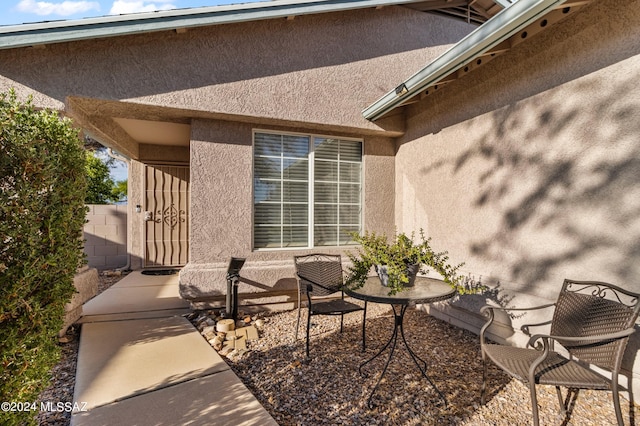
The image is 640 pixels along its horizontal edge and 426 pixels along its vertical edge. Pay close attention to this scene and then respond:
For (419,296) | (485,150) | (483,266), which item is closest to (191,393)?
(419,296)

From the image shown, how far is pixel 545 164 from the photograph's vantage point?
3.64 metres

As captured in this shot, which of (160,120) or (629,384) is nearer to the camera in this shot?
(629,384)

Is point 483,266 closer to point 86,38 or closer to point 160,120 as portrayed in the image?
point 160,120

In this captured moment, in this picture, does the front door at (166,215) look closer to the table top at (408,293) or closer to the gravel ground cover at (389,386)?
the gravel ground cover at (389,386)

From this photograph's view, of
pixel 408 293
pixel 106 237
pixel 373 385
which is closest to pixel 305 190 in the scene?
pixel 408 293

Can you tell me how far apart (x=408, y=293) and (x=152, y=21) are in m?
4.66

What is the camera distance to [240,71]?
199 inches

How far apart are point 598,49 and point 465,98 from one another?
1.70 metres

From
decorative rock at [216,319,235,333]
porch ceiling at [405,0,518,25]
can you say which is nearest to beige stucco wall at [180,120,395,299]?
decorative rock at [216,319,235,333]

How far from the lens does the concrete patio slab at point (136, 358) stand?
10.2 feet

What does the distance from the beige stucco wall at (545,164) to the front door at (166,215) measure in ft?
21.9

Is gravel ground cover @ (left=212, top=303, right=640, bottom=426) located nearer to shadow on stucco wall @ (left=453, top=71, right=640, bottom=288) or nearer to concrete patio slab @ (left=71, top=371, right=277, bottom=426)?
concrete patio slab @ (left=71, top=371, right=277, bottom=426)

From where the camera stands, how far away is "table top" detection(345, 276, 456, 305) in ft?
9.84

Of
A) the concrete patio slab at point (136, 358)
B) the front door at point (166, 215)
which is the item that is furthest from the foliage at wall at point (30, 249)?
the front door at point (166, 215)
